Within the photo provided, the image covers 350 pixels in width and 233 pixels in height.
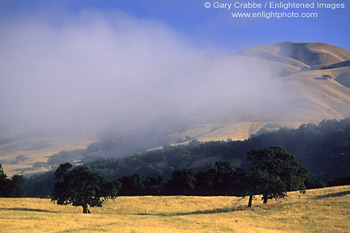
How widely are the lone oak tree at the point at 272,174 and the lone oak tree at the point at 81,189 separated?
23.4 m

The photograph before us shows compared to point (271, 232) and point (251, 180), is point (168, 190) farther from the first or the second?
point (271, 232)

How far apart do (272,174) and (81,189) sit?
3040cm

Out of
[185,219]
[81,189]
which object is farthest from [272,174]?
[81,189]

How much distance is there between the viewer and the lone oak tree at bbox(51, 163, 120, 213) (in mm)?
52875

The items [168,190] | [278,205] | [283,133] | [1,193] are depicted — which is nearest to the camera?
[278,205]

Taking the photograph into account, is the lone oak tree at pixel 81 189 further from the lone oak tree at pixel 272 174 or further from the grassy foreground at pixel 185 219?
the lone oak tree at pixel 272 174

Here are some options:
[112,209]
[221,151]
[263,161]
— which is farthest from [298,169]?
[221,151]

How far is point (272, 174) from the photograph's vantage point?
174 ft

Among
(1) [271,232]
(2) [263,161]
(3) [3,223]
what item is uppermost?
(2) [263,161]

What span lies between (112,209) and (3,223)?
23.6m

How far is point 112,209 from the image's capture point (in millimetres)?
56969

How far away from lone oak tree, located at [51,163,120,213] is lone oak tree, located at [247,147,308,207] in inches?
920

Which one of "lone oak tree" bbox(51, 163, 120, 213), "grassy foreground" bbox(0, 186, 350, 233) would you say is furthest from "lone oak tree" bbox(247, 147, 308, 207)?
"lone oak tree" bbox(51, 163, 120, 213)

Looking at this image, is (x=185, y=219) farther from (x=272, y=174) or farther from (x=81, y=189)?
(x=81, y=189)
